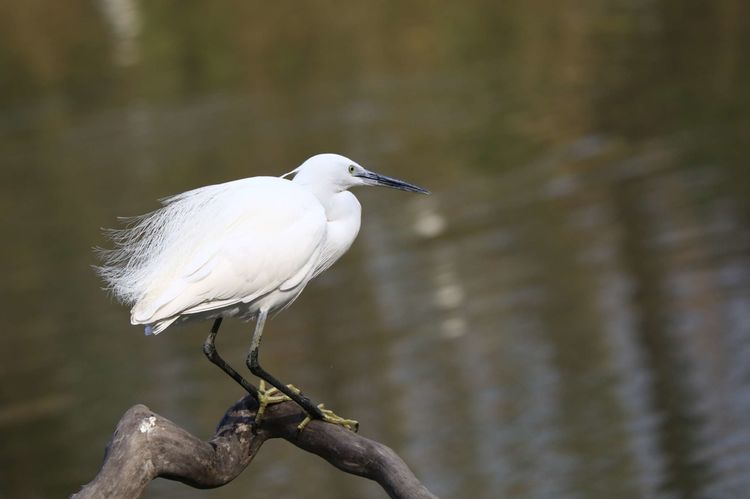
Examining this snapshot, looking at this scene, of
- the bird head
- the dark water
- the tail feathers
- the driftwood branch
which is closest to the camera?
the driftwood branch

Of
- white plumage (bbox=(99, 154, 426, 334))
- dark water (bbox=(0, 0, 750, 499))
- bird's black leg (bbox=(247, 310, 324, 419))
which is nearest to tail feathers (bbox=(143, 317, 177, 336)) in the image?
white plumage (bbox=(99, 154, 426, 334))

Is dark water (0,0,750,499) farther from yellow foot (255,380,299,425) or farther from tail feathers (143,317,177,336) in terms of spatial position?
tail feathers (143,317,177,336)

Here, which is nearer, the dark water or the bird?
the bird

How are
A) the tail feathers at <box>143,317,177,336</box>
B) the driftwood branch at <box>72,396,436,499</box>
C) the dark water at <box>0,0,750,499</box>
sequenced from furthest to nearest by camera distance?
the dark water at <box>0,0,750,499</box> → the tail feathers at <box>143,317,177,336</box> → the driftwood branch at <box>72,396,436,499</box>

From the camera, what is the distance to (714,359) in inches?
344

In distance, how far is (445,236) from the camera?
11.1m

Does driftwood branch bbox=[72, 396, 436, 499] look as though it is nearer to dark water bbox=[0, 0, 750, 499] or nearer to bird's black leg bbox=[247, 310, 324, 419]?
bird's black leg bbox=[247, 310, 324, 419]

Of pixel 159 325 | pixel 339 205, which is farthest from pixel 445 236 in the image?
pixel 159 325

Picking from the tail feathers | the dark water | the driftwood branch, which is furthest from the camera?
the dark water

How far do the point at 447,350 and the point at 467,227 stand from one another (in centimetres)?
236

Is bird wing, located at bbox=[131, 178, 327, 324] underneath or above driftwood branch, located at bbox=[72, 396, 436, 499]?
above

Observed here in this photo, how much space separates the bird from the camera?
356 centimetres

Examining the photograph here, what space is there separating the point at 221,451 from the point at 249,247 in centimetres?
56

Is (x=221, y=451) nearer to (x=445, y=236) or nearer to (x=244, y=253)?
(x=244, y=253)
